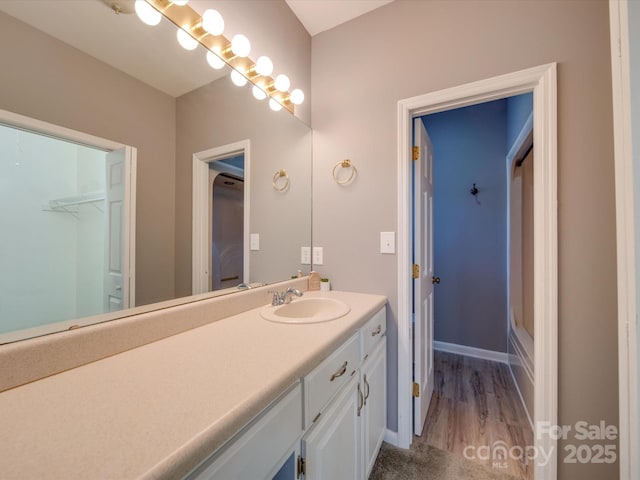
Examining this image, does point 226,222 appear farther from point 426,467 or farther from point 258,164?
point 426,467

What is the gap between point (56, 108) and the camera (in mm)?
724

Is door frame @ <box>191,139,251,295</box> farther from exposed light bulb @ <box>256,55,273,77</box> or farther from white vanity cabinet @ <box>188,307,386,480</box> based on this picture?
white vanity cabinet @ <box>188,307,386,480</box>

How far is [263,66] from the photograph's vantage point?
1363mm

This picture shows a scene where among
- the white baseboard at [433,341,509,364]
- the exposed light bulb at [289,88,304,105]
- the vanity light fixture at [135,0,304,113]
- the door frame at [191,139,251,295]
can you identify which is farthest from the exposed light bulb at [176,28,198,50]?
the white baseboard at [433,341,509,364]

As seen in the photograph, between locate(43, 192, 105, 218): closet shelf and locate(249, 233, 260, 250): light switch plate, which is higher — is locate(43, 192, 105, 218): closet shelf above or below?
above

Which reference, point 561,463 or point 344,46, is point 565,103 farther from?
point 561,463

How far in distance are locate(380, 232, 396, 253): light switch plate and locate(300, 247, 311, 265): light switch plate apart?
1.64 ft

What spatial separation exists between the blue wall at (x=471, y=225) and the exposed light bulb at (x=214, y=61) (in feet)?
7.77

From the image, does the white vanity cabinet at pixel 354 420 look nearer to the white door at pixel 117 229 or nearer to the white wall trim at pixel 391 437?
the white wall trim at pixel 391 437

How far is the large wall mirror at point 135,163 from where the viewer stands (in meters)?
0.66

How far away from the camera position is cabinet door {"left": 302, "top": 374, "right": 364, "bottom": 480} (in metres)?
0.79

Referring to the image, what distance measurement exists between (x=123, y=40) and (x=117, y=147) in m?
0.37

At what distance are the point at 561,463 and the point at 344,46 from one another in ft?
8.19

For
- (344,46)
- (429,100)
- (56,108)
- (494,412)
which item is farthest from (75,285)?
(494,412)
